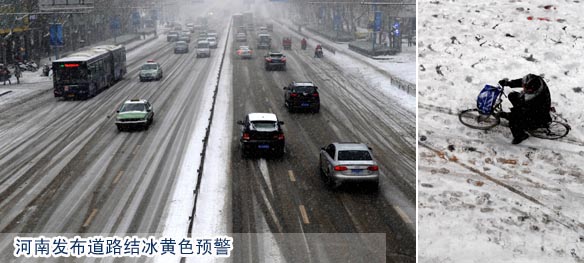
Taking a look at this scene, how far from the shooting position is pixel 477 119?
1736cm

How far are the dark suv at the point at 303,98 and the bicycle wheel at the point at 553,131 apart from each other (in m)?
17.4

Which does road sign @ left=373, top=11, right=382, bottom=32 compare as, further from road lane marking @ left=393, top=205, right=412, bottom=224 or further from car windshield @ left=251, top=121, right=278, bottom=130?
road lane marking @ left=393, top=205, right=412, bottom=224

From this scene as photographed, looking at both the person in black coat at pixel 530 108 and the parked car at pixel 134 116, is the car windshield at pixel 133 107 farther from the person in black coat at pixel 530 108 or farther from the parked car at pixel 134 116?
the person in black coat at pixel 530 108

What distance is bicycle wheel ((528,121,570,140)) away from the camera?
16156mm

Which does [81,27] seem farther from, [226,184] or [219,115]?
[226,184]

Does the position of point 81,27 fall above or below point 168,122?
above

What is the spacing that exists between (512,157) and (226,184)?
346 inches

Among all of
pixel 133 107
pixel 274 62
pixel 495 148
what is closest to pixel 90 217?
pixel 495 148

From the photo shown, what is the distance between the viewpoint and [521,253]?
1158 cm

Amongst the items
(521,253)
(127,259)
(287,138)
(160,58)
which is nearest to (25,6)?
(160,58)

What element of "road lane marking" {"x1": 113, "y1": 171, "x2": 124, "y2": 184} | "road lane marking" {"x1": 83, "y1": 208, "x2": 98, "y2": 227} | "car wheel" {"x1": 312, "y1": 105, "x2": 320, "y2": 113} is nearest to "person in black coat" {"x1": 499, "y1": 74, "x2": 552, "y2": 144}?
"road lane marking" {"x1": 83, "y1": 208, "x2": 98, "y2": 227}

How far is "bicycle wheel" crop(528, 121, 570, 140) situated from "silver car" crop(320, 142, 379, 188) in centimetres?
467

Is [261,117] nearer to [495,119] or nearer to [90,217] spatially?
[90,217]

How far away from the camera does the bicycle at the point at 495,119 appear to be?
16.3 m
